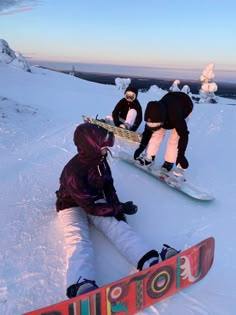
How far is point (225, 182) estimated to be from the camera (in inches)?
207

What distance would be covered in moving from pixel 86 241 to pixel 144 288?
0.76m

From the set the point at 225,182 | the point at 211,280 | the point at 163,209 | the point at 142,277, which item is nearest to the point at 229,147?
the point at 225,182

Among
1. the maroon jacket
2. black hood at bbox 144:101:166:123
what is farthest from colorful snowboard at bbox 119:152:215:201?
the maroon jacket

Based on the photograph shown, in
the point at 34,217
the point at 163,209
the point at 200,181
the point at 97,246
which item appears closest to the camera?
the point at 97,246

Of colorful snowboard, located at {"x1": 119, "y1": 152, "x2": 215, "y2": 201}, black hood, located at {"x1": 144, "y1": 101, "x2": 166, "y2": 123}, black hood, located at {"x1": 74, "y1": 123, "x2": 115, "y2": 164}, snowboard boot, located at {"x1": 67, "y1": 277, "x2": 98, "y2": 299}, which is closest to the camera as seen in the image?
snowboard boot, located at {"x1": 67, "y1": 277, "x2": 98, "y2": 299}

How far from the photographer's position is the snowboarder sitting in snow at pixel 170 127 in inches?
171

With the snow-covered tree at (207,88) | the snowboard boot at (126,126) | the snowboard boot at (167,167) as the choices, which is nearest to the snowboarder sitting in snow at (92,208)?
the snowboard boot at (167,167)

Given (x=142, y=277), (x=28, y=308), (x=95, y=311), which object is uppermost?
(x=142, y=277)

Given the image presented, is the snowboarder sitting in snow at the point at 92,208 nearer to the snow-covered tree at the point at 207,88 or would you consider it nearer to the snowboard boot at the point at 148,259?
the snowboard boot at the point at 148,259

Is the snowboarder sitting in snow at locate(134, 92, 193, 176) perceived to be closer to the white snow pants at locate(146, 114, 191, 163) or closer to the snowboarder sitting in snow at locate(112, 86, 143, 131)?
the white snow pants at locate(146, 114, 191, 163)

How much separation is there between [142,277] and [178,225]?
1.50 m

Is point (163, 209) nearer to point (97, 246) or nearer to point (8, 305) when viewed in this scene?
point (97, 246)

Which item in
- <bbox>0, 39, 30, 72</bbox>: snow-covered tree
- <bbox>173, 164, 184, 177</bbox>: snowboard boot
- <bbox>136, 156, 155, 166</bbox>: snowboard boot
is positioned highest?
<bbox>0, 39, 30, 72</bbox>: snow-covered tree

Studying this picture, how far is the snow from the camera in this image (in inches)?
106
